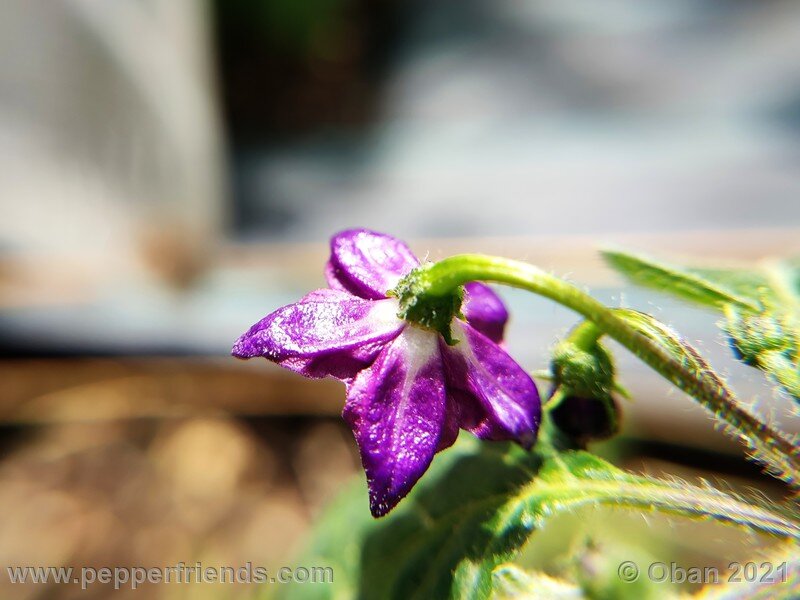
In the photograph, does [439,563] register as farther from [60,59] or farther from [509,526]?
[60,59]

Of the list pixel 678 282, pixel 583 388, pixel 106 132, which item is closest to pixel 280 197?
pixel 106 132

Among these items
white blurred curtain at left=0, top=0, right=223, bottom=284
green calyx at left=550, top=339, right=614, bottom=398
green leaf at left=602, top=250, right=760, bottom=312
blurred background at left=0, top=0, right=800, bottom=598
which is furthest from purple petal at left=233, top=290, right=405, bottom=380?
white blurred curtain at left=0, top=0, right=223, bottom=284

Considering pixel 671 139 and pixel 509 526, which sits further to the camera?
pixel 671 139

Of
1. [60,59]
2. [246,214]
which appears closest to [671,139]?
[246,214]

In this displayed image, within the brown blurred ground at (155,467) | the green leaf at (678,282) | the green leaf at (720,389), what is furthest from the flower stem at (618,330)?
the brown blurred ground at (155,467)

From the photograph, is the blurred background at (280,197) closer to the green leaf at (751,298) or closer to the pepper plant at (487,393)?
the green leaf at (751,298)

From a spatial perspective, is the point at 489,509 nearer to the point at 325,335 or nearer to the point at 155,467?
the point at 325,335
